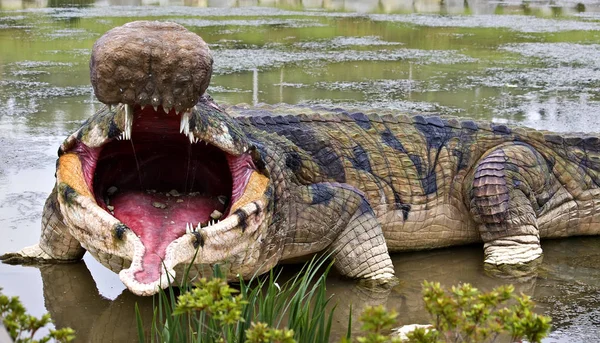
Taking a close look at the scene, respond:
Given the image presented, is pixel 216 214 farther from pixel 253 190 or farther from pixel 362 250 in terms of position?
pixel 362 250

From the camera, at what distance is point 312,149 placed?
4613 mm

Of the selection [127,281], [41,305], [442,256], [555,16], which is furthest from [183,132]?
[555,16]

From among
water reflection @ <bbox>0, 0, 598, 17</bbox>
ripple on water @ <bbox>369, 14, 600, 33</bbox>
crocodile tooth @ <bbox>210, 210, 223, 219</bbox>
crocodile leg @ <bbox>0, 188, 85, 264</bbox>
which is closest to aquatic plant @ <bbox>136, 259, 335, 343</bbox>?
crocodile tooth @ <bbox>210, 210, 223, 219</bbox>

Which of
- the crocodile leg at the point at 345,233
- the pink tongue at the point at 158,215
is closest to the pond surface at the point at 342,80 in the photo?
the crocodile leg at the point at 345,233

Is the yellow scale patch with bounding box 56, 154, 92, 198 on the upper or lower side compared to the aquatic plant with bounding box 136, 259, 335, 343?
upper

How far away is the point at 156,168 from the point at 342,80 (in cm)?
573

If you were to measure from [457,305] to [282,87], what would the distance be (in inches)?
268

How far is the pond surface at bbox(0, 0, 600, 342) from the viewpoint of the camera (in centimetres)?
415

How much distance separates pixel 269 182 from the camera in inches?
151

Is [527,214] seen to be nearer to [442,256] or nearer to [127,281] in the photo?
[442,256]

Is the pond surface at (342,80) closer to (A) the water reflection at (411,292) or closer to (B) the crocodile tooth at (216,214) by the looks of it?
(A) the water reflection at (411,292)

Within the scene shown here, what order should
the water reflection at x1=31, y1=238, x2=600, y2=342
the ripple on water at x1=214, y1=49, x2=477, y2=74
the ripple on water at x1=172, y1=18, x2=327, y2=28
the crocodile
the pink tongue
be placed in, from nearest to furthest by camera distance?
the crocodile, the pink tongue, the water reflection at x1=31, y1=238, x2=600, y2=342, the ripple on water at x1=214, y1=49, x2=477, y2=74, the ripple on water at x1=172, y1=18, x2=327, y2=28

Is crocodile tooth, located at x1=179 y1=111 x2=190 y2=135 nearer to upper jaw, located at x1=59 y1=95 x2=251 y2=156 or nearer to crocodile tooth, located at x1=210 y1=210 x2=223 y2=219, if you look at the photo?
upper jaw, located at x1=59 y1=95 x2=251 y2=156

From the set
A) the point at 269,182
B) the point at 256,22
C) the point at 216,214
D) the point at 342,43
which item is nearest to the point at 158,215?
the point at 216,214
